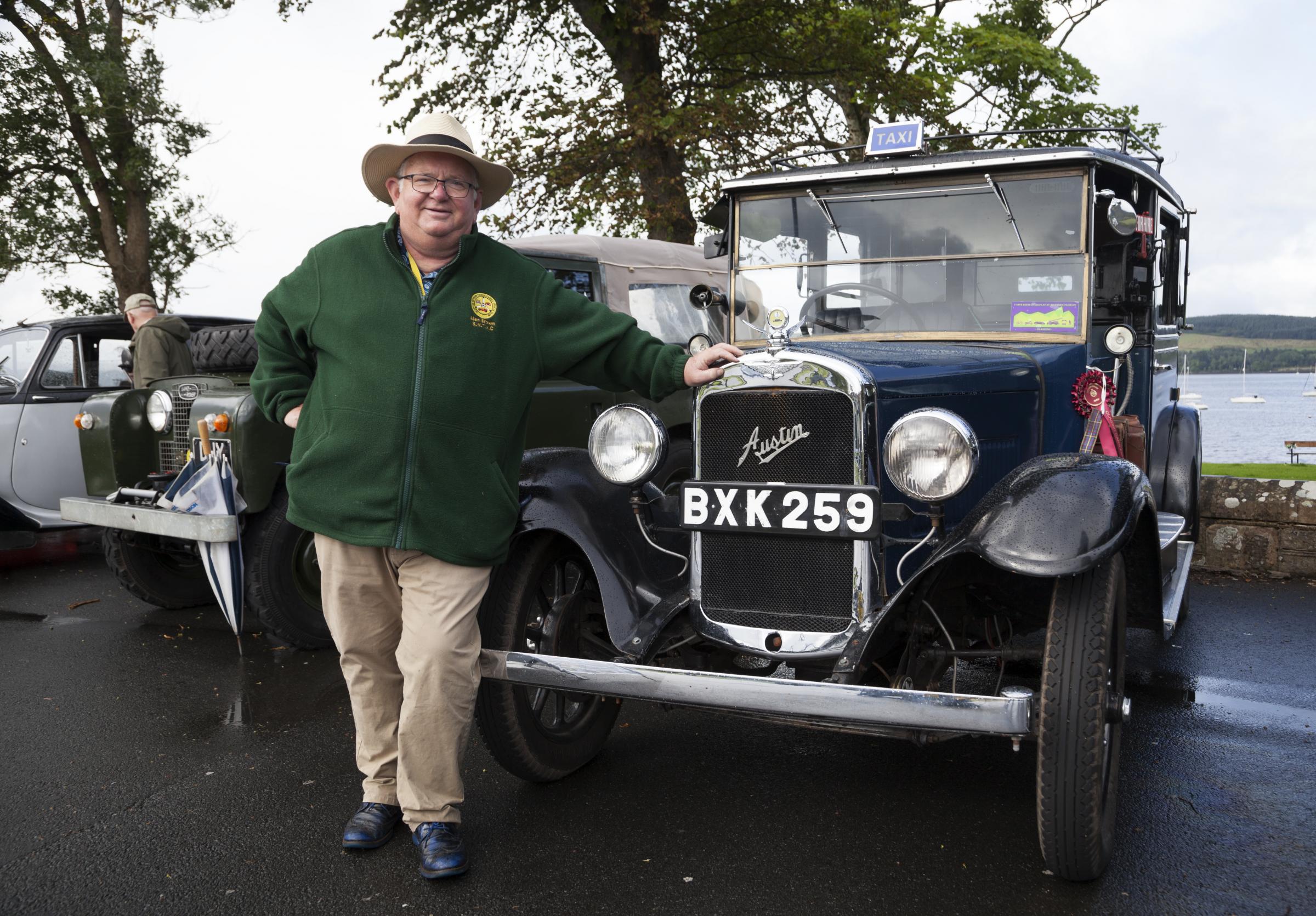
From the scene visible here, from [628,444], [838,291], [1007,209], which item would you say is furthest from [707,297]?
[628,444]

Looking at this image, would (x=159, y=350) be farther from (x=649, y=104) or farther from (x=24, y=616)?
(x=649, y=104)

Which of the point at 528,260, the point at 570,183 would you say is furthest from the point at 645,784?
the point at 570,183

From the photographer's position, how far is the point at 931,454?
2.73 metres

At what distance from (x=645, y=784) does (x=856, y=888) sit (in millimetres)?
876

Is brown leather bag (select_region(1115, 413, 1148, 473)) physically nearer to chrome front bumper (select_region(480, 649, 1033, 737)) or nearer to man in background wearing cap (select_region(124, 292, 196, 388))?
chrome front bumper (select_region(480, 649, 1033, 737))

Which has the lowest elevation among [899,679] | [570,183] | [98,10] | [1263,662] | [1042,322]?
[1263,662]

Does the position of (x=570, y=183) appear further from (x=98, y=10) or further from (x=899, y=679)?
(x=899, y=679)

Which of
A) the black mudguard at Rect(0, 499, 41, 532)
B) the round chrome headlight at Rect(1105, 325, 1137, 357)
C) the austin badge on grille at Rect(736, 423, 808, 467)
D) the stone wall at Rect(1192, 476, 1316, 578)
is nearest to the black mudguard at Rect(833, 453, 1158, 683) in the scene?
the austin badge on grille at Rect(736, 423, 808, 467)

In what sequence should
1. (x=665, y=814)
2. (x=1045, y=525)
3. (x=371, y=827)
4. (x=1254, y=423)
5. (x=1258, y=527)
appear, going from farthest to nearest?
(x=1254, y=423) → (x=1258, y=527) → (x=665, y=814) → (x=371, y=827) → (x=1045, y=525)

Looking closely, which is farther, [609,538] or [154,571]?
[154,571]

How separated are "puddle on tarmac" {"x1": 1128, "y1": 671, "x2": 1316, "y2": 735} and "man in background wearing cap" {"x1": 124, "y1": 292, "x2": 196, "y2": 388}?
5.44m

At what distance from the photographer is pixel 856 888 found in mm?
2646

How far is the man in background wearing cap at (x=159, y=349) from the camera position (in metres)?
6.38

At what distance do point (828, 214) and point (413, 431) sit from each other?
2131 mm
